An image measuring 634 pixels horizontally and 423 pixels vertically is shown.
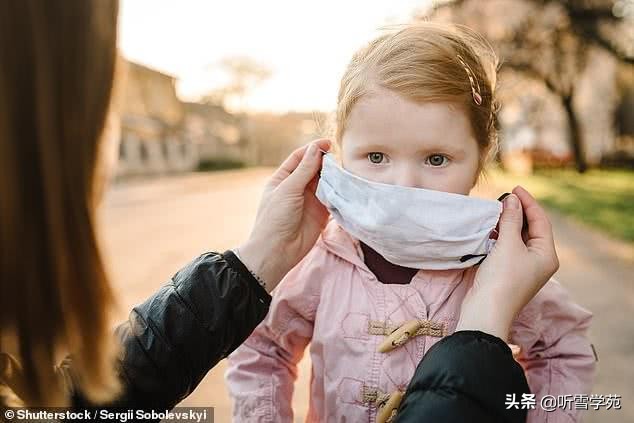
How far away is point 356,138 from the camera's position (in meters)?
1.69

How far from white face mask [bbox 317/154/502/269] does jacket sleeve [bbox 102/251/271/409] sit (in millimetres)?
316

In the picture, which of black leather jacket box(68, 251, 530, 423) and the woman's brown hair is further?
black leather jacket box(68, 251, 530, 423)

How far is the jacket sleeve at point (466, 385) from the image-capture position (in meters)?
1.21

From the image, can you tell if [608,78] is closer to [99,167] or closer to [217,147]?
[217,147]

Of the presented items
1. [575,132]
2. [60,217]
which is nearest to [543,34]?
A: [575,132]

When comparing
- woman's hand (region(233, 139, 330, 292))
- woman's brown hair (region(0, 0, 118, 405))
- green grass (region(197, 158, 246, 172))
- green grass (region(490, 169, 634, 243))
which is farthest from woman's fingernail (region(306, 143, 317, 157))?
green grass (region(197, 158, 246, 172))

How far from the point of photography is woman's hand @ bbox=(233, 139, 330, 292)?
5.46 feet

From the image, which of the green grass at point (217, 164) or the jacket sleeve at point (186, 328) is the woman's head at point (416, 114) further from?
the green grass at point (217, 164)

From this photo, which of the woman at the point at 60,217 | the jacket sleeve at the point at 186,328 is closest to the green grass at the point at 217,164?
the jacket sleeve at the point at 186,328

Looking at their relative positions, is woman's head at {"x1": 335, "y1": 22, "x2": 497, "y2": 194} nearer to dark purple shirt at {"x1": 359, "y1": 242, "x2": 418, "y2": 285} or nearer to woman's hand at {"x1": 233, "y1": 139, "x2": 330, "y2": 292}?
woman's hand at {"x1": 233, "y1": 139, "x2": 330, "y2": 292}

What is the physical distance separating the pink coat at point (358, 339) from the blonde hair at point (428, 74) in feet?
1.21

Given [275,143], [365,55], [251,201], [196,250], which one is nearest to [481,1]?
[251,201]

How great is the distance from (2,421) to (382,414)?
0.80 m

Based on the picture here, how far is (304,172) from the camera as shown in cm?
174
